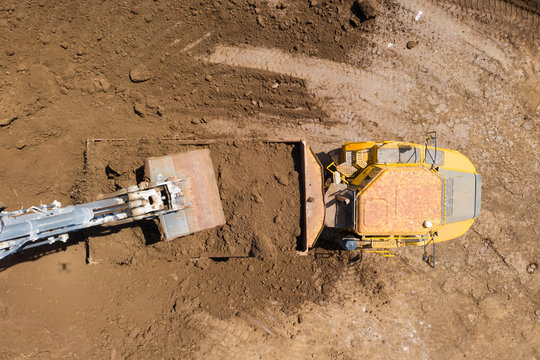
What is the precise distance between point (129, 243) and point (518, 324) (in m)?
8.06

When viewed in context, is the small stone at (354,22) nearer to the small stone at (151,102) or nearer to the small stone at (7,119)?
the small stone at (151,102)

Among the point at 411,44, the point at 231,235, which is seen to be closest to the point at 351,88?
the point at 411,44

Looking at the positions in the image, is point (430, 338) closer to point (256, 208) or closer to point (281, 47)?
point (256, 208)

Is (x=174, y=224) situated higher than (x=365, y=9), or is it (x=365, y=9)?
(x=365, y=9)

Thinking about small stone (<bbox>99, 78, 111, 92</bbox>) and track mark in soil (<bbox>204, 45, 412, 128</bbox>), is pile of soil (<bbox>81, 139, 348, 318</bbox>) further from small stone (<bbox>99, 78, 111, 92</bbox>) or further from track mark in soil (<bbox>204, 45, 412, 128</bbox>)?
track mark in soil (<bbox>204, 45, 412, 128</bbox>)

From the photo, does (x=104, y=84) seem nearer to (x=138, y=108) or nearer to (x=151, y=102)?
(x=138, y=108)

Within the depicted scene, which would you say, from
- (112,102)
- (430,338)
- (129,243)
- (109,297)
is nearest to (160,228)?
(129,243)

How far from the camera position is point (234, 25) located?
686 cm

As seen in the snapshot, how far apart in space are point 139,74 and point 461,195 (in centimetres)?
619

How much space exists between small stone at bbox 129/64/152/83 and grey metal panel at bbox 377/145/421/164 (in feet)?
15.0

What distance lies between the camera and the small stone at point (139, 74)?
670 cm

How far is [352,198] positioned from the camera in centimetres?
553

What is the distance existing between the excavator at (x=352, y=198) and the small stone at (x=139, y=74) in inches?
76.6

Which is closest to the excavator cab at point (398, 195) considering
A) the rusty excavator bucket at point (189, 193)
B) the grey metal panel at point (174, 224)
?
the rusty excavator bucket at point (189, 193)
